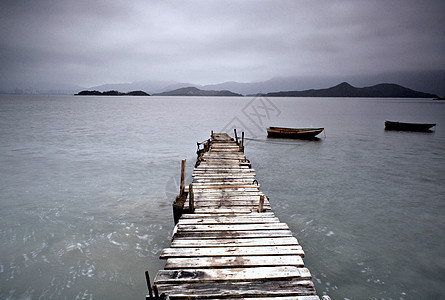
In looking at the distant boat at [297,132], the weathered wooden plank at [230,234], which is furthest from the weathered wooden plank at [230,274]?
the distant boat at [297,132]

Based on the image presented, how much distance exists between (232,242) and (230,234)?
0.42m

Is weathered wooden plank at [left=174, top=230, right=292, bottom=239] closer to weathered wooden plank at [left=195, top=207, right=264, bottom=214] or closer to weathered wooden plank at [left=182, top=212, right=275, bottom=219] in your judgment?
weathered wooden plank at [left=182, top=212, right=275, bottom=219]

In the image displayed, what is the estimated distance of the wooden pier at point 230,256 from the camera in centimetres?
465

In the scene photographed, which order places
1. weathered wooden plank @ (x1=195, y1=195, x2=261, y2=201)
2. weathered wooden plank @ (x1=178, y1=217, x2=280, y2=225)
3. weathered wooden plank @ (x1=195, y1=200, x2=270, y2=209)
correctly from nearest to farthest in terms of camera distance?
weathered wooden plank @ (x1=178, y1=217, x2=280, y2=225) < weathered wooden plank @ (x1=195, y1=200, x2=270, y2=209) < weathered wooden plank @ (x1=195, y1=195, x2=261, y2=201)

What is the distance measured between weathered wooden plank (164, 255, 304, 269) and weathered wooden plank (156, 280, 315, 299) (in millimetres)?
471

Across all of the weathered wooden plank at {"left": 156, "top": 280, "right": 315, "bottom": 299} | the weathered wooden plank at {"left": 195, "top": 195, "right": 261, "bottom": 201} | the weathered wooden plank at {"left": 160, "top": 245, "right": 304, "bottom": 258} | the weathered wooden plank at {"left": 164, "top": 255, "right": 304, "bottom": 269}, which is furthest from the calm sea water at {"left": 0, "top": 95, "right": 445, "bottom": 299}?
the weathered wooden plank at {"left": 156, "top": 280, "right": 315, "bottom": 299}

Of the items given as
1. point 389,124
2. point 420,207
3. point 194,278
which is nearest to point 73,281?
point 194,278

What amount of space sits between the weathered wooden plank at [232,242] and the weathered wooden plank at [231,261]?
1.64 ft

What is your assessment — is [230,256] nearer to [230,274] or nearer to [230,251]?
[230,251]

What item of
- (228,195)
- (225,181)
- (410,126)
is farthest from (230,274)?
(410,126)

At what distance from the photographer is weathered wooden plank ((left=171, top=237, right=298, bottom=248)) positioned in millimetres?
6011

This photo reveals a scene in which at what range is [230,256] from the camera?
5590mm

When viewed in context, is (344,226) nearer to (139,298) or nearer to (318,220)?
(318,220)

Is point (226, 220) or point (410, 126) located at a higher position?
point (410, 126)
